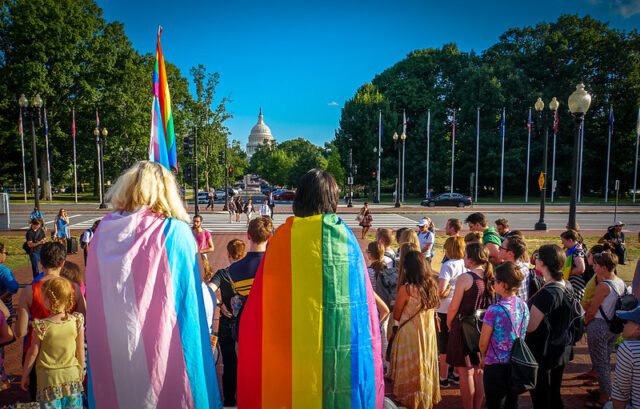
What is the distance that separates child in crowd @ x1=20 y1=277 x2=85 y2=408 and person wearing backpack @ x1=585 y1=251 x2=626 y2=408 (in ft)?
17.3

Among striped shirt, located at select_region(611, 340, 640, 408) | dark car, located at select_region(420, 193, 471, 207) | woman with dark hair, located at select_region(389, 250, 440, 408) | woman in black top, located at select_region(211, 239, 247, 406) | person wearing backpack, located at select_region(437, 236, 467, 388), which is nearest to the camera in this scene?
striped shirt, located at select_region(611, 340, 640, 408)

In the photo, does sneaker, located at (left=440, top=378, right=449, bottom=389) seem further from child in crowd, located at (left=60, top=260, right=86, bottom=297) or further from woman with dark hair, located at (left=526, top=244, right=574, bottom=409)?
child in crowd, located at (left=60, top=260, right=86, bottom=297)

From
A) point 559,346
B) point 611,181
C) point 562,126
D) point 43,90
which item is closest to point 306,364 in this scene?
point 559,346

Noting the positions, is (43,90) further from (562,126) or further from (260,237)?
(562,126)

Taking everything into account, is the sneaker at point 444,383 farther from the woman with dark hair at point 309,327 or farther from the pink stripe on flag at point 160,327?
the pink stripe on flag at point 160,327

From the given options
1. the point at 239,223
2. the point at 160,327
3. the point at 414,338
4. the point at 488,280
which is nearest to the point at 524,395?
the point at 488,280

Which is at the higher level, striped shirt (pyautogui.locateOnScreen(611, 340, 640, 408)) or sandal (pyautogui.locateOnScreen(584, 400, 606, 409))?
striped shirt (pyautogui.locateOnScreen(611, 340, 640, 408))

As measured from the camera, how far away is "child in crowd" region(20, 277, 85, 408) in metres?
3.56

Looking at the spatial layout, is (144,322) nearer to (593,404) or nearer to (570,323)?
(570,323)

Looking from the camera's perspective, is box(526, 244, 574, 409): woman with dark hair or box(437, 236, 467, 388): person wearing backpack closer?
box(526, 244, 574, 409): woman with dark hair

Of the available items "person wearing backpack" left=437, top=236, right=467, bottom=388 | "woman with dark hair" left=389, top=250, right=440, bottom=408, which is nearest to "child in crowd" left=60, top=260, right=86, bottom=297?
"woman with dark hair" left=389, top=250, right=440, bottom=408

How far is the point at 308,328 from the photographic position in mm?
2236

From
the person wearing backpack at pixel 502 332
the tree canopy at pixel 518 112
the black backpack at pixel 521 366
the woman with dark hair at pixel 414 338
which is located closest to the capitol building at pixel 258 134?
the tree canopy at pixel 518 112

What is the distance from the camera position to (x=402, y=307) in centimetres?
436
